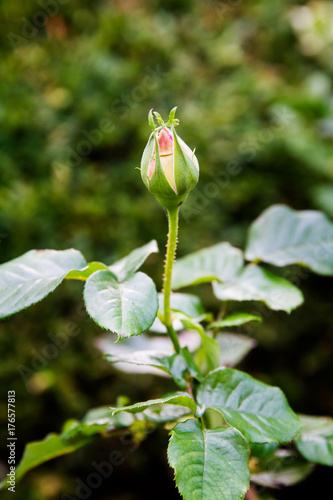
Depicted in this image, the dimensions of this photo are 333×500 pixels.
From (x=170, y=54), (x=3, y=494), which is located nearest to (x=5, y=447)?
(x=3, y=494)

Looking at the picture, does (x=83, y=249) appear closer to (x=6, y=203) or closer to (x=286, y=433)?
(x=6, y=203)

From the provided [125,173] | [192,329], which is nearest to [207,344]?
[192,329]

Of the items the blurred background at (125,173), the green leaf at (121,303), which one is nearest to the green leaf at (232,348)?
the green leaf at (121,303)

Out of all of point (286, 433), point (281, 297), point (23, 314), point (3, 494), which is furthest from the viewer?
point (23, 314)

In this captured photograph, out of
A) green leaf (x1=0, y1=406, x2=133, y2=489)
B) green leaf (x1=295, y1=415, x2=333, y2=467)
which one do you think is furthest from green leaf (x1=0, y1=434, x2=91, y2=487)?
green leaf (x1=295, y1=415, x2=333, y2=467)

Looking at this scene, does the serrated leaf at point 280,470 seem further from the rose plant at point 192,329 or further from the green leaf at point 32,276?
the green leaf at point 32,276

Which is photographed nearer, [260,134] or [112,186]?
[112,186]

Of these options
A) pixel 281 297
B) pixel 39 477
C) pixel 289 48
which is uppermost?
pixel 289 48
